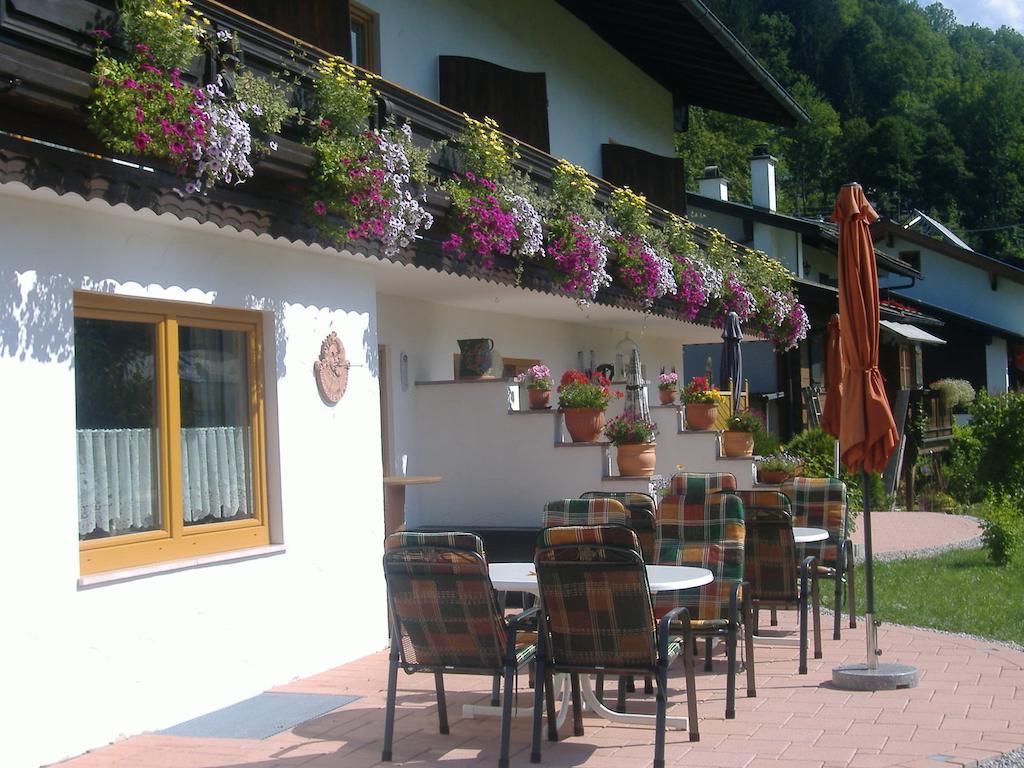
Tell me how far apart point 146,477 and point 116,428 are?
0.38 m

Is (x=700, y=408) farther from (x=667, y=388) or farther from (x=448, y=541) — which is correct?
(x=448, y=541)

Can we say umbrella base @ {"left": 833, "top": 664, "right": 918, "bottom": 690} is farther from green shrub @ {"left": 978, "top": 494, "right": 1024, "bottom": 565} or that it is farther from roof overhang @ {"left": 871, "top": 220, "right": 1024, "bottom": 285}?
roof overhang @ {"left": 871, "top": 220, "right": 1024, "bottom": 285}

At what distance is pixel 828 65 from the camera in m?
58.2

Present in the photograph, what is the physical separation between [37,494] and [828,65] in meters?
57.0

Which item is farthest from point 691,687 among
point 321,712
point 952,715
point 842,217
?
point 842,217

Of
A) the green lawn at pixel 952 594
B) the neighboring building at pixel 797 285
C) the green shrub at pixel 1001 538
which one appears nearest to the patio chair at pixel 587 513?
the green lawn at pixel 952 594

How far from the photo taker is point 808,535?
890 centimetres

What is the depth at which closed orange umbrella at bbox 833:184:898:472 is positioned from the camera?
7.53 meters

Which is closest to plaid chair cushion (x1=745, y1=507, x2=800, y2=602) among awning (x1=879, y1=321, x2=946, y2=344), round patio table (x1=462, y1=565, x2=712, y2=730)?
round patio table (x1=462, y1=565, x2=712, y2=730)

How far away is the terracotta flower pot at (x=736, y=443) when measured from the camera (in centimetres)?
1655

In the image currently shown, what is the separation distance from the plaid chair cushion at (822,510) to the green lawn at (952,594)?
40.8 inches

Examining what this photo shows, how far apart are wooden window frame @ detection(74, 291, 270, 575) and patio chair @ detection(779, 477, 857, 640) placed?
4241mm

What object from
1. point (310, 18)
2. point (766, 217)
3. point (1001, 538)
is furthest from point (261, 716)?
point (766, 217)

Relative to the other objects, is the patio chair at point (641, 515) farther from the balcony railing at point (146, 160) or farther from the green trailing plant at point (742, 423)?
the green trailing plant at point (742, 423)
